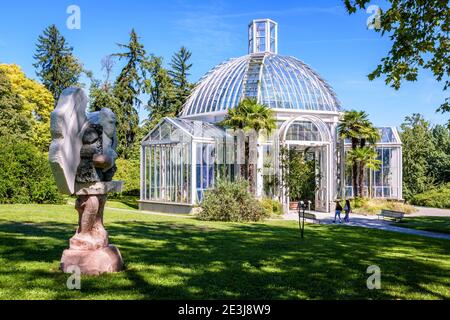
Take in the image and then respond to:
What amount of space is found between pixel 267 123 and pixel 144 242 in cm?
1309

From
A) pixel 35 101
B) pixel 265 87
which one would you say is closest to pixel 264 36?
pixel 265 87

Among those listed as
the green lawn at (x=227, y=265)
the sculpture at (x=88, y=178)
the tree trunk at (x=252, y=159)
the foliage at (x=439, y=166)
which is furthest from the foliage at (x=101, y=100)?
the sculpture at (x=88, y=178)

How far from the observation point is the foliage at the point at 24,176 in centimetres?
2261

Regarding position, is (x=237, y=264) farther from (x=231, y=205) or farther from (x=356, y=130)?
(x=356, y=130)

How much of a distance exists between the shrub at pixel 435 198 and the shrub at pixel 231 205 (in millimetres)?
18247

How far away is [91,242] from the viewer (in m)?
7.47

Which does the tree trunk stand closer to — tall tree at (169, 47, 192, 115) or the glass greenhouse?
the glass greenhouse

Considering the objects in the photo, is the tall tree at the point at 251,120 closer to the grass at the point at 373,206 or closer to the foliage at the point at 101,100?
the grass at the point at 373,206

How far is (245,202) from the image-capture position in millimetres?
20000

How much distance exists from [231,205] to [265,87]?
1102 centimetres

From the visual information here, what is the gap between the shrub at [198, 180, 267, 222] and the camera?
64.5 feet

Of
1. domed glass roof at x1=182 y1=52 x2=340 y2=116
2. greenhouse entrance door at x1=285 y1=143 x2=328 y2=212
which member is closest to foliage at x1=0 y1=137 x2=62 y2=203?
domed glass roof at x1=182 y1=52 x2=340 y2=116

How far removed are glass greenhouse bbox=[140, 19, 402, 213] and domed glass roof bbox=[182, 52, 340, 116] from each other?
66 mm
